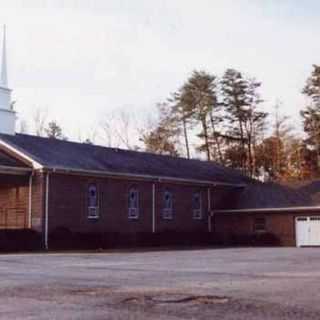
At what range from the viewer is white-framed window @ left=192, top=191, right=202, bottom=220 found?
145 ft

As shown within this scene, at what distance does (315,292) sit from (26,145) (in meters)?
27.2

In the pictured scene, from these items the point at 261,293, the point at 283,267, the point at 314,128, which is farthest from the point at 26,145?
the point at 314,128

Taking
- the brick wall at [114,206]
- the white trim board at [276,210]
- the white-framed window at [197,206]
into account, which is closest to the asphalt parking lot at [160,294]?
the brick wall at [114,206]

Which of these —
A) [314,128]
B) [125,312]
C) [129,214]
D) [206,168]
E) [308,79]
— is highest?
[308,79]

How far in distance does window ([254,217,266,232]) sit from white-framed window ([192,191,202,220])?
368 centimetres

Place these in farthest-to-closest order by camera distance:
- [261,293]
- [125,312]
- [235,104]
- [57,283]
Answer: [235,104] → [57,283] → [261,293] → [125,312]

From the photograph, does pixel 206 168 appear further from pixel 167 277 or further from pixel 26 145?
pixel 167 277

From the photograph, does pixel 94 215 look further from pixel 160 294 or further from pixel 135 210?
pixel 160 294

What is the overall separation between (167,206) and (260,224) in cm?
614

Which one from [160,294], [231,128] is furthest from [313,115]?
[160,294]

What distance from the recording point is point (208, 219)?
148ft

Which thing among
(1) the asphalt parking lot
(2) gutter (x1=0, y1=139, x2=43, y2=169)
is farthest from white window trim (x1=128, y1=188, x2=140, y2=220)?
(1) the asphalt parking lot

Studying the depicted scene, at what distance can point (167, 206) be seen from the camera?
1668 inches

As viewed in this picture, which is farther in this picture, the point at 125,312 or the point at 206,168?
the point at 206,168
